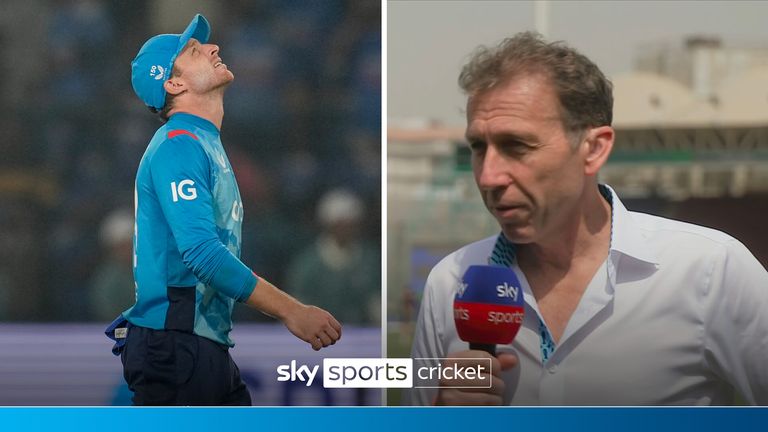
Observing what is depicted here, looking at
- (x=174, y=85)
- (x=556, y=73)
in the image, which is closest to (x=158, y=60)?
(x=174, y=85)

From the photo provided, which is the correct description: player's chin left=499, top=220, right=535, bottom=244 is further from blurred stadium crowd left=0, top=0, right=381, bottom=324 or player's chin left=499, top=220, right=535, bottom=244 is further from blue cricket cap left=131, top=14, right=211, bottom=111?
blue cricket cap left=131, top=14, right=211, bottom=111

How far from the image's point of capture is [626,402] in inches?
150

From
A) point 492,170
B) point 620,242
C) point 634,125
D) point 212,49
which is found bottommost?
point 620,242

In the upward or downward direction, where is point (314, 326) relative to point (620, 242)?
downward

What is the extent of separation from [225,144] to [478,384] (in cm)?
126

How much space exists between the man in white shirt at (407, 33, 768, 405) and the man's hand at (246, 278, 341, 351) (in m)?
0.33

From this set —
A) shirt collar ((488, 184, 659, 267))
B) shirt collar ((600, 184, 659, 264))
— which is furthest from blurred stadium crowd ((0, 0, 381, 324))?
shirt collar ((600, 184, 659, 264))

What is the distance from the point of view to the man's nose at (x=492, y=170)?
367 centimetres

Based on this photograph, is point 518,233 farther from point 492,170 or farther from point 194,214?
point 194,214

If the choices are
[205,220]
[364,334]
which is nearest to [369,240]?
[364,334]

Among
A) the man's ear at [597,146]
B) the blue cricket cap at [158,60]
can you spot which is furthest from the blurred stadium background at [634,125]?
the blue cricket cap at [158,60]

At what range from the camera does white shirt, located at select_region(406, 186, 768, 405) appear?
12.2ft

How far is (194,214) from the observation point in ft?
12.1

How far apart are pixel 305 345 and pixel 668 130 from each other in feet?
4.96
